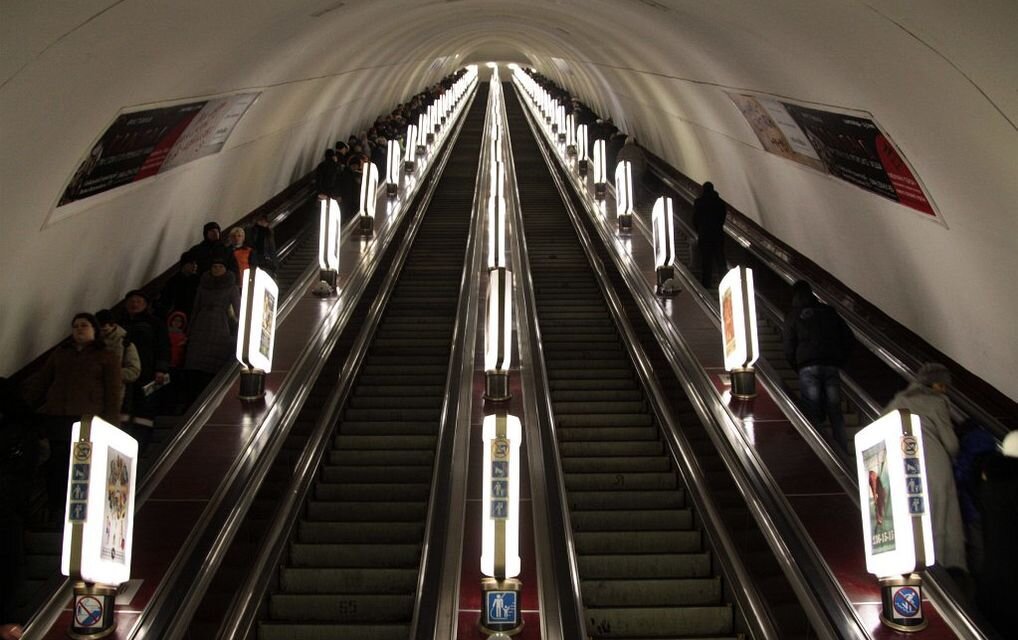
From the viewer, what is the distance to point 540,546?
5.96 metres

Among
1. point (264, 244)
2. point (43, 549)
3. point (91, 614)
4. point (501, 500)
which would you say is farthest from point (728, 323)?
point (91, 614)

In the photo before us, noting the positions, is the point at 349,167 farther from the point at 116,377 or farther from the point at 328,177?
the point at 116,377

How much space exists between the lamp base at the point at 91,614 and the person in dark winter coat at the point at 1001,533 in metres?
3.96

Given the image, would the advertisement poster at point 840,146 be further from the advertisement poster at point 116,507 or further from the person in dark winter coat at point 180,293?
the advertisement poster at point 116,507

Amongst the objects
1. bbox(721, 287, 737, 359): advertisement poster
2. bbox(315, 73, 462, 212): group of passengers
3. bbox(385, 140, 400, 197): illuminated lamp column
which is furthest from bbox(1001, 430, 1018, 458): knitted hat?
bbox(385, 140, 400, 197): illuminated lamp column

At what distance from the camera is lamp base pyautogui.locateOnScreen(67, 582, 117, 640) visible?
15.6 feet

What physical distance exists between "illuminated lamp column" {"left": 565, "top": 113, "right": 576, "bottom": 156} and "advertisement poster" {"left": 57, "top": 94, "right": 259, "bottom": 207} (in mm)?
12185

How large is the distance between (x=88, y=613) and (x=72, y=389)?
181cm

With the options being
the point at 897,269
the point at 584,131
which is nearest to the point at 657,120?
the point at 584,131

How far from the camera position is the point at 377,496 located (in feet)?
24.9

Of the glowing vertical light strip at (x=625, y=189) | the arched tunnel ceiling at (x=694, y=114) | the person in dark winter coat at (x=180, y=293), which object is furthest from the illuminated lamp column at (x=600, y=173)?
the person in dark winter coat at (x=180, y=293)

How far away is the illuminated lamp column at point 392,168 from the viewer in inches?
696

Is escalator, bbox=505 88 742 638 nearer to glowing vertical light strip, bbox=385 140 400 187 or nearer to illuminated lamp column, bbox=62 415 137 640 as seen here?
illuminated lamp column, bbox=62 415 137 640

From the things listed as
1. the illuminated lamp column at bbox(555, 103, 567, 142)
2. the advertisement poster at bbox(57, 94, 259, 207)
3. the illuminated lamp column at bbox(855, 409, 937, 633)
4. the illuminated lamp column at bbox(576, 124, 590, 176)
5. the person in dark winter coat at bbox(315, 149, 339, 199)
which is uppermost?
the illuminated lamp column at bbox(555, 103, 567, 142)
